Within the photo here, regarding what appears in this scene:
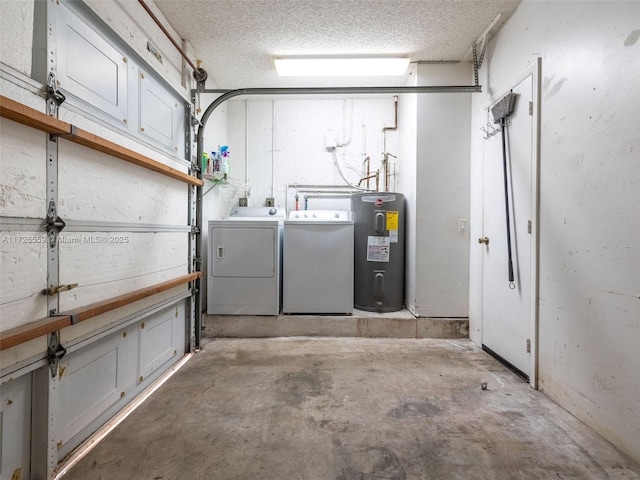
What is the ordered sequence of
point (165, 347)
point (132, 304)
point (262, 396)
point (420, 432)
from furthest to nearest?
1. point (165, 347)
2. point (262, 396)
3. point (132, 304)
4. point (420, 432)

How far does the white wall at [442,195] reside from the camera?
279 cm

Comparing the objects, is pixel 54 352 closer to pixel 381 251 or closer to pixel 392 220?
pixel 381 251

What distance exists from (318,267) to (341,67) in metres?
2.01

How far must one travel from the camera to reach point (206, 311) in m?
2.90

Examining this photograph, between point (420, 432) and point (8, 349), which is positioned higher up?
point (8, 349)

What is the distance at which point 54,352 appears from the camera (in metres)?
1.20

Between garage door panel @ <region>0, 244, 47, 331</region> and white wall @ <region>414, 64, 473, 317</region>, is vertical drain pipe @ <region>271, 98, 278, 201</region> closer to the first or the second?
white wall @ <region>414, 64, 473, 317</region>

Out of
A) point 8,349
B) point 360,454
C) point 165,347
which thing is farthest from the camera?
point 165,347

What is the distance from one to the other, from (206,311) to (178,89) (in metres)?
2.05

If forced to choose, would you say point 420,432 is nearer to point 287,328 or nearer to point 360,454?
point 360,454

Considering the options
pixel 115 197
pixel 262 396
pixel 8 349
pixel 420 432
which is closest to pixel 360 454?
pixel 420 432

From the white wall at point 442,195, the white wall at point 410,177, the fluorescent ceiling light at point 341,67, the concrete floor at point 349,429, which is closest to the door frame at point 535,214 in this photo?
the concrete floor at point 349,429

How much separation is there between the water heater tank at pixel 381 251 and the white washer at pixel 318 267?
235 millimetres

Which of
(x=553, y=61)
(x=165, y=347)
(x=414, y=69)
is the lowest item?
(x=165, y=347)
